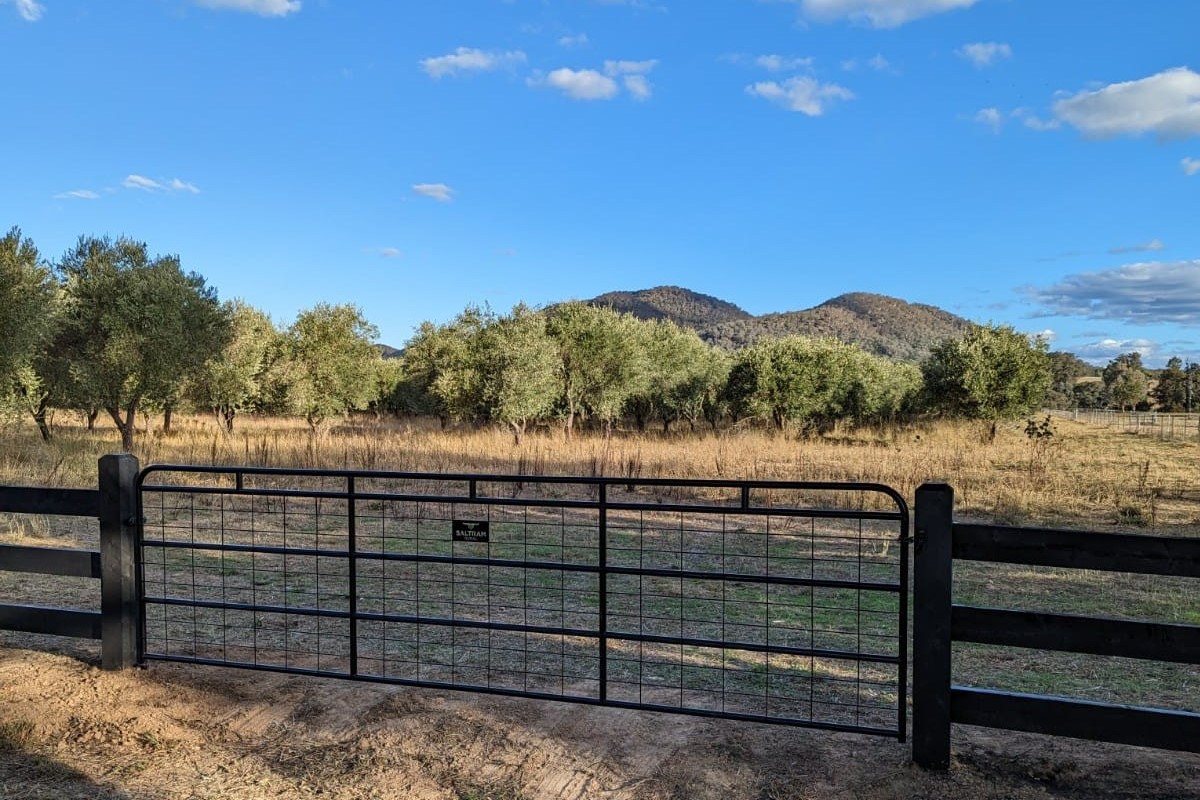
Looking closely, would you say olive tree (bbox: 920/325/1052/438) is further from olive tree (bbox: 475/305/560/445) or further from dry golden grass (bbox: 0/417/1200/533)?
olive tree (bbox: 475/305/560/445)

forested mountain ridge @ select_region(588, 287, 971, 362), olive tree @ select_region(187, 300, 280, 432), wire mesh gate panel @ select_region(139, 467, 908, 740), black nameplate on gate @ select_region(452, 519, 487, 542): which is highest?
forested mountain ridge @ select_region(588, 287, 971, 362)

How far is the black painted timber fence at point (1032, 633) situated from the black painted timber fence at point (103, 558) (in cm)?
486

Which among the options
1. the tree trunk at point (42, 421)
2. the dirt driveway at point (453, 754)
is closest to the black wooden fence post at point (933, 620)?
the dirt driveway at point (453, 754)

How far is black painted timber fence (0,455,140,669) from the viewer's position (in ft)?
15.8

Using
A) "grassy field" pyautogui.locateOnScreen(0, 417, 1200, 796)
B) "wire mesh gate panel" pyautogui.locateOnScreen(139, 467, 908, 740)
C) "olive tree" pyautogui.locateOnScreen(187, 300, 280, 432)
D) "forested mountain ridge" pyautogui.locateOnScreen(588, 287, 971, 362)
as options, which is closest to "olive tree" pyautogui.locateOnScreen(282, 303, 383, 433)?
"olive tree" pyautogui.locateOnScreen(187, 300, 280, 432)

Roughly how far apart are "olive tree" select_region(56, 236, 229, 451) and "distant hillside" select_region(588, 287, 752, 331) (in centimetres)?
13363

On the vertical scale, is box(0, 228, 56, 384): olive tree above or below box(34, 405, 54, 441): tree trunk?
above

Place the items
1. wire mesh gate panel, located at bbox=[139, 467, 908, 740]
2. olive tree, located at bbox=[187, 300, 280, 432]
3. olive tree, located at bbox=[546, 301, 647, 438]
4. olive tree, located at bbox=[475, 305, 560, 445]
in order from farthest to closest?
olive tree, located at bbox=[546, 301, 647, 438] < olive tree, located at bbox=[475, 305, 560, 445] < olive tree, located at bbox=[187, 300, 280, 432] < wire mesh gate panel, located at bbox=[139, 467, 908, 740]

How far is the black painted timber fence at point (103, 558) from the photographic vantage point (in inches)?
190

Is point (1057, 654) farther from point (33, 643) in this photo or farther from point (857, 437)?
point (857, 437)

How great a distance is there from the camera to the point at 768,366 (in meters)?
37.2

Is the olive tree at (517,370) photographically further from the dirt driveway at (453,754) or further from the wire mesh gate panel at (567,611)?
the dirt driveway at (453,754)

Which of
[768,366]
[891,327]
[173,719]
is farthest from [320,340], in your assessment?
[891,327]

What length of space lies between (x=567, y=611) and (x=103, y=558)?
146 inches
